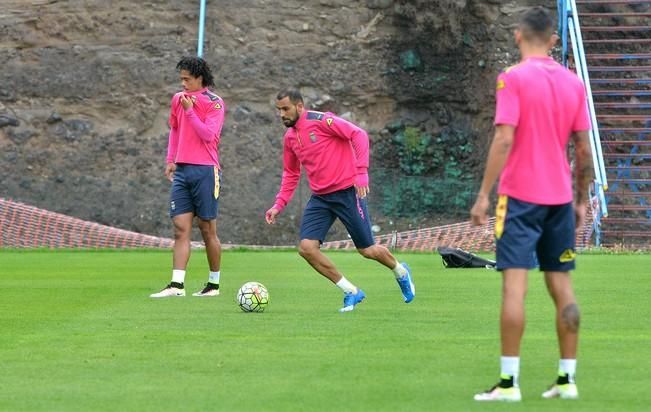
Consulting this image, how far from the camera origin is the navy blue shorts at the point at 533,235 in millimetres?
7312

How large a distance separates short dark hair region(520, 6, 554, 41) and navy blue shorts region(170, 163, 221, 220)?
710 cm

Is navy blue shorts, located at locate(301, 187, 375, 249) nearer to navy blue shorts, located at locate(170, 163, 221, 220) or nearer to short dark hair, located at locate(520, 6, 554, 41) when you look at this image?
navy blue shorts, located at locate(170, 163, 221, 220)

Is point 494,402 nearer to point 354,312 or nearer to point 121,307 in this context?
point 354,312

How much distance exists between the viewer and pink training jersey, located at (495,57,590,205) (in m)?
7.32

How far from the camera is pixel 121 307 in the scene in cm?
1266

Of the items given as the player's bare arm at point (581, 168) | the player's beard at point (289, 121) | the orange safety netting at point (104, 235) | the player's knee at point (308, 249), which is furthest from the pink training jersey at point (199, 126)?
the orange safety netting at point (104, 235)

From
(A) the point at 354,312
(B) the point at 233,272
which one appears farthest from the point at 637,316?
(B) the point at 233,272

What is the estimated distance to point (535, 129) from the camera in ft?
24.1

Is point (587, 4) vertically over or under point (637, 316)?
over

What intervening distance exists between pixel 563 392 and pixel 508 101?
156cm

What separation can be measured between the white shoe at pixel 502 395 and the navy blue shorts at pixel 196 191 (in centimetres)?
729

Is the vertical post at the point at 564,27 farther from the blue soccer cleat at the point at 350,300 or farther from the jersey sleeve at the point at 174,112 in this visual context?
the blue soccer cleat at the point at 350,300

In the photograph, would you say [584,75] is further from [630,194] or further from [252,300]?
[252,300]

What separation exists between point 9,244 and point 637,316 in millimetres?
15763
